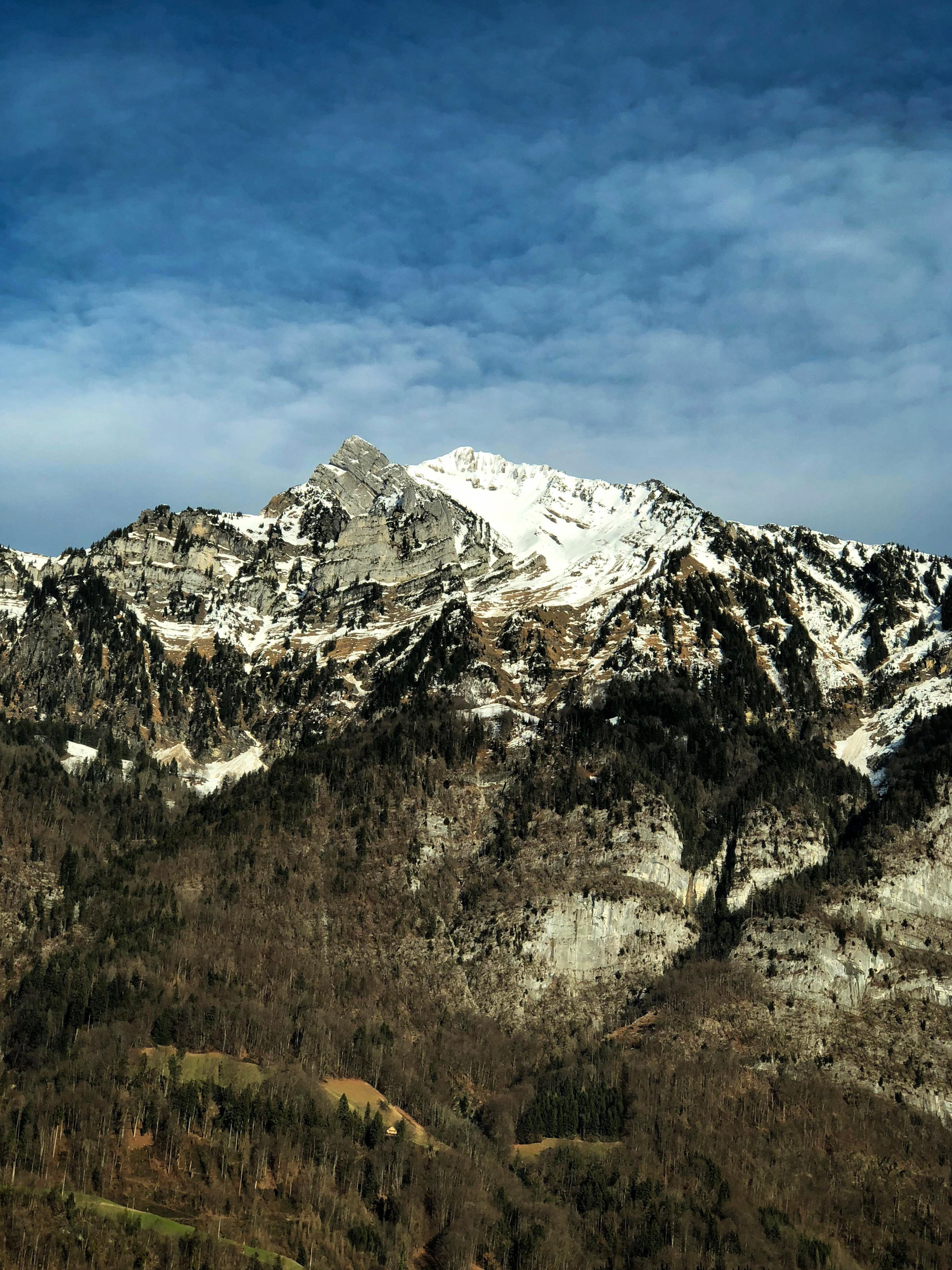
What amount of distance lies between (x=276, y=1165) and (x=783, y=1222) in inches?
2934

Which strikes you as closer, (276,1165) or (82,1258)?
(82,1258)

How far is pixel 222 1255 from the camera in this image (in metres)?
170

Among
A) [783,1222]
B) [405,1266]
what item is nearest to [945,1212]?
[783,1222]

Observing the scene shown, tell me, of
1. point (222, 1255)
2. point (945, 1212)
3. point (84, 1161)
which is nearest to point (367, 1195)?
point (222, 1255)

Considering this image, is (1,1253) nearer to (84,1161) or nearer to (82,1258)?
(82,1258)

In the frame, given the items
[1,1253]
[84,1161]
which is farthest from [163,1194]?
[1,1253]

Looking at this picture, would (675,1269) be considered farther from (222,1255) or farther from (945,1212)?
(222,1255)

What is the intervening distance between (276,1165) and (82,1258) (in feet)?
116

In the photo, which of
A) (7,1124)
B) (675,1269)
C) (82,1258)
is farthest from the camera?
(7,1124)

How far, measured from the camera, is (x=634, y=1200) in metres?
194

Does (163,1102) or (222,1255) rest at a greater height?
(163,1102)

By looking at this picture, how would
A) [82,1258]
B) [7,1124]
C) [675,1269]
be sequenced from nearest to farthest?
1. [82,1258]
2. [675,1269]
3. [7,1124]

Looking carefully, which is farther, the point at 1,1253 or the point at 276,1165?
the point at 276,1165

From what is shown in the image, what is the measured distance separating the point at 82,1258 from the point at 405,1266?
143ft
